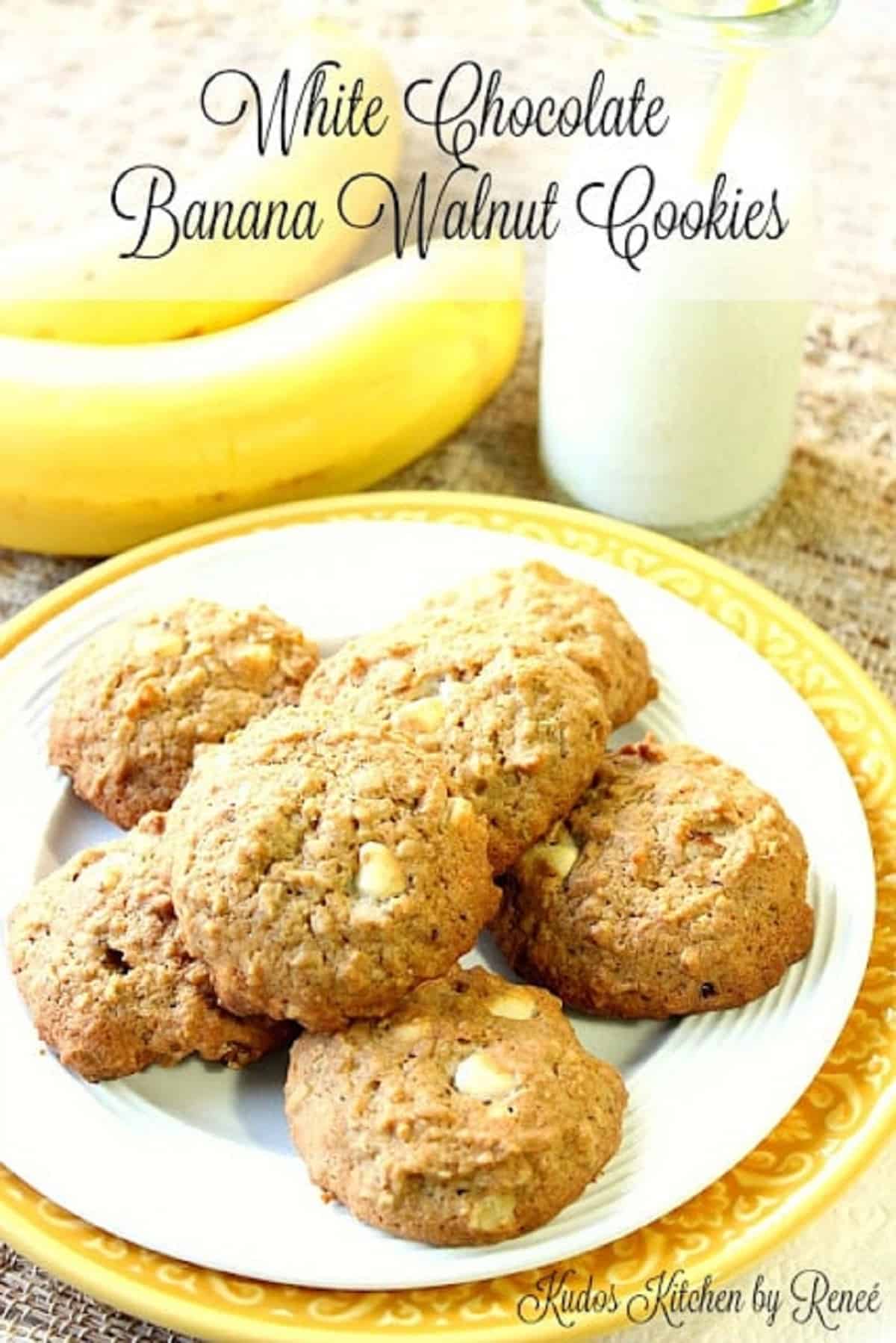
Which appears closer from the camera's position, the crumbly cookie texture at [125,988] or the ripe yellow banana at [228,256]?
the crumbly cookie texture at [125,988]

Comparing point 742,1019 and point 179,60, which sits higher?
point 179,60

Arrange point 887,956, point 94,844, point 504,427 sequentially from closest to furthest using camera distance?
point 887,956, point 94,844, point 504,427

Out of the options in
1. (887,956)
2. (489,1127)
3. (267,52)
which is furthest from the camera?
(267,52)

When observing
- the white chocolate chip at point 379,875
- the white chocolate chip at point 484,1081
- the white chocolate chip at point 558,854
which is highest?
the white chocolate chip at point 379,875

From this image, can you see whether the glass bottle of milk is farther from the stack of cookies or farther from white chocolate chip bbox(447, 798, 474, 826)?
white chocolate chip bbox(447, 798, 474, 826)

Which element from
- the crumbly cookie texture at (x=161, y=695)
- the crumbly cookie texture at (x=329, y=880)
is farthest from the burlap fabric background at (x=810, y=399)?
the crumbly cookie texture at (x=161, y=695)

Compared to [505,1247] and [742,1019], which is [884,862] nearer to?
[742,1019]

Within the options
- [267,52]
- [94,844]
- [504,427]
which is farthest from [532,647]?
[267,52]

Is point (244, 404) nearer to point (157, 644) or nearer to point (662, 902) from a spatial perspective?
point (157, 644)

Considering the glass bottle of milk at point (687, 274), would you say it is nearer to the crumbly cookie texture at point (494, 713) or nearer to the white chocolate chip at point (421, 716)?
the crumbly cookie texture at point (494, 713)
